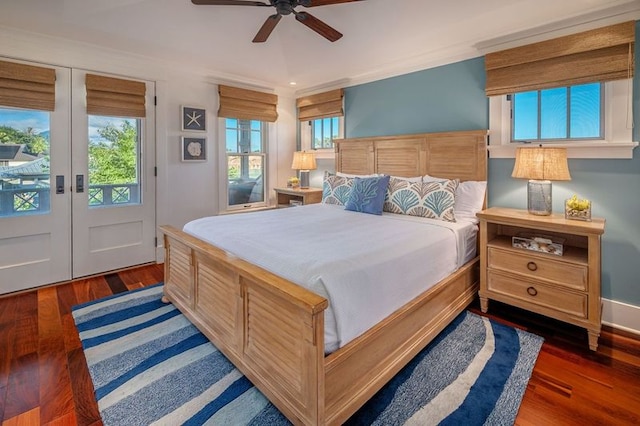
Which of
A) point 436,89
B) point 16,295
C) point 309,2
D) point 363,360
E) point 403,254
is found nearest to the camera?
point 363,360

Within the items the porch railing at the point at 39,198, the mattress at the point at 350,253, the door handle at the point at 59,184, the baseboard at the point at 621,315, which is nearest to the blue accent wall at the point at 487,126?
the baseboard at the point at 621,315

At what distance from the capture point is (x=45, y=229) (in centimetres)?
318

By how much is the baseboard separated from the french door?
4418 millimetres

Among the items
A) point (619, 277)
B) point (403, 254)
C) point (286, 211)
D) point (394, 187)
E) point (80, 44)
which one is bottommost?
point (619, 277)

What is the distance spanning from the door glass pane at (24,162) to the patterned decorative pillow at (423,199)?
331cm

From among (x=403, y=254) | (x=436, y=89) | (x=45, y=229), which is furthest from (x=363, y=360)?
(x=45, y=229)

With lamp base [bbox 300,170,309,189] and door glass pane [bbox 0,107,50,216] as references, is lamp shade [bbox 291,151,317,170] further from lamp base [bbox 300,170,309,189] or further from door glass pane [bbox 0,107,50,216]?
door glass pane [bbox 0,107,50,216]

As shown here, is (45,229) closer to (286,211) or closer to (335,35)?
(286,211)

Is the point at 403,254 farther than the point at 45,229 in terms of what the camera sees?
No

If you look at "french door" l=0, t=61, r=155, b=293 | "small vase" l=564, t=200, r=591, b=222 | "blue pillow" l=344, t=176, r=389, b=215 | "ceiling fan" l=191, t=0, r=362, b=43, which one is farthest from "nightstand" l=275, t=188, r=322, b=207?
"small vase" l=564, t=200, r=591, b=222

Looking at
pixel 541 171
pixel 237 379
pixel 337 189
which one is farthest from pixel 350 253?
pixel 337 189

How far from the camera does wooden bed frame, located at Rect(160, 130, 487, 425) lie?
1.40m

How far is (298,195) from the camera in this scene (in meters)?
4.61

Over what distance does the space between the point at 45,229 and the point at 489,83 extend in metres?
4.39
